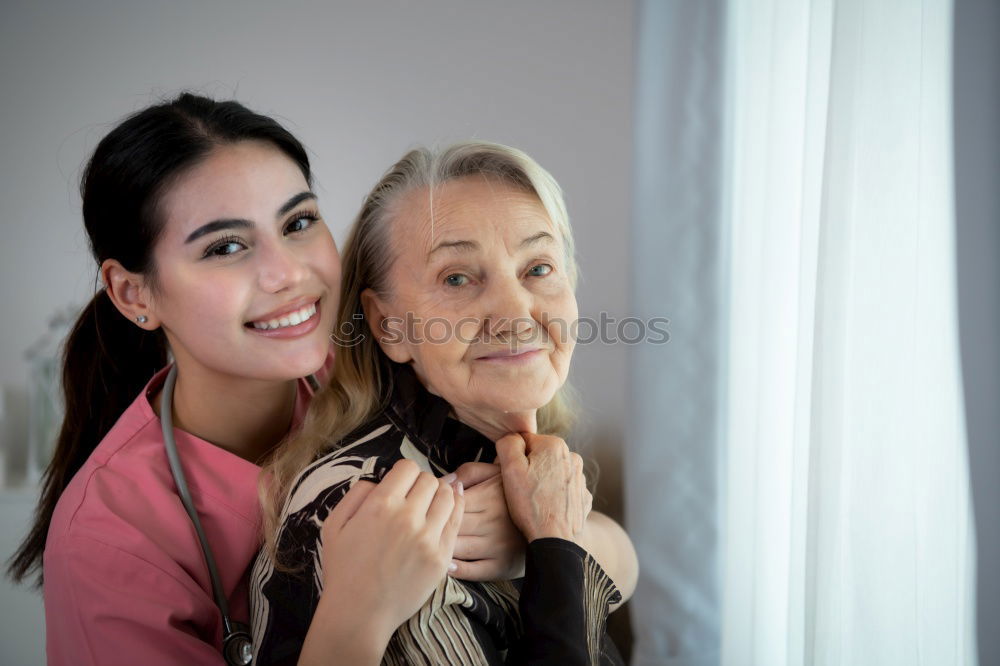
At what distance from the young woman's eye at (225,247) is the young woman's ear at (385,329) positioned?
0.22m

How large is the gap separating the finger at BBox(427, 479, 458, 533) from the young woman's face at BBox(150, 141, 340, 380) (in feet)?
1.25

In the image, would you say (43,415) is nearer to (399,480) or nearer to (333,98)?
(333,98)

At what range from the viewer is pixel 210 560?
1.23 meters

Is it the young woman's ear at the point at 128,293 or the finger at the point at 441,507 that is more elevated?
the young woman's ear at the point at 128,293

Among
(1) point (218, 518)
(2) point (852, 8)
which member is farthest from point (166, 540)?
(2) point (852, 8)

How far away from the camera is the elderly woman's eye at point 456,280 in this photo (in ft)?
3.63

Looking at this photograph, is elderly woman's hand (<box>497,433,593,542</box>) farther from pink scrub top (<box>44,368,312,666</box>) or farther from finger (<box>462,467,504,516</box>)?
pink scrub top (<box>44,368,312,666</box>)

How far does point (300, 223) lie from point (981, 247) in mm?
1032

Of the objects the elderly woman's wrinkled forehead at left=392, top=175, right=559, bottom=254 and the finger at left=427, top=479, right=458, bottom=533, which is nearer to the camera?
the finger at left=427, top=479, right=458, bottom=533

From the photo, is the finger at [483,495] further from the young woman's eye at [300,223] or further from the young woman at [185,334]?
the young woman's eye at [300,223]

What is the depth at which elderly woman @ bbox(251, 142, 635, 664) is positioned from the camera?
0.97m

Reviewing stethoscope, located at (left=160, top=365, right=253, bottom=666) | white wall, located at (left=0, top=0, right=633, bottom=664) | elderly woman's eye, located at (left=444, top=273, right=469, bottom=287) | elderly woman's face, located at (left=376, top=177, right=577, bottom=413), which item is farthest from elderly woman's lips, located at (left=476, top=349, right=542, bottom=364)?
white wall, located at (left=0, top=0, right=633, bottom=664)

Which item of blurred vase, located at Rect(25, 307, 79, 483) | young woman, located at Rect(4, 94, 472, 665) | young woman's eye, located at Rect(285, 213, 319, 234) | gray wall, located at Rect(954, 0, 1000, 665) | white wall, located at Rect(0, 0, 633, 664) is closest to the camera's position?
gray wall, located at Rect(954, 0, 1000, 665)

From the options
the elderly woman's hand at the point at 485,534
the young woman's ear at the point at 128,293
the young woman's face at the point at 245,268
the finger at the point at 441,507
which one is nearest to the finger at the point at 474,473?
the elderly woman's hand at the point at 485,534
